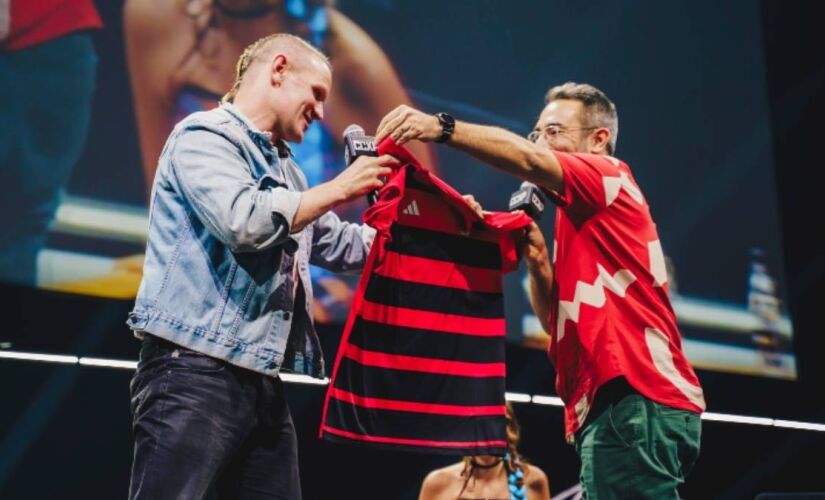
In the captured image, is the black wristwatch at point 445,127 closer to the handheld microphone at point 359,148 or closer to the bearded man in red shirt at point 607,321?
the bearded man in red shirt at point 607,321

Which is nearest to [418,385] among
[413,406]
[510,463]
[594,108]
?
[413,406]

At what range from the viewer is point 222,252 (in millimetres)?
2002

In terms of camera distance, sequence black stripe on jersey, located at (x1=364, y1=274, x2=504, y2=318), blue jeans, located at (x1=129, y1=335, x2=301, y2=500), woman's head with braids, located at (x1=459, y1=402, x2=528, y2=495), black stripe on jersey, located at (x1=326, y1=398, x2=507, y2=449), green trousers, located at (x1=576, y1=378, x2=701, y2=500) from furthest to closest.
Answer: woman's head with braids, located at (x1=459, y1=402, x2=528, y2=495)
black stripe on jersey, located at (x1=364, y1=274, x2=504, y2=318)
black stripe on jersey, located at (x1=326, y1=398, x2=507, y2=449)
green trousers, located at (x1=576, y1=378, x2=701, y2=500)
blue jeans, located at (x1=129, y1=335, x2=301, y2=500)

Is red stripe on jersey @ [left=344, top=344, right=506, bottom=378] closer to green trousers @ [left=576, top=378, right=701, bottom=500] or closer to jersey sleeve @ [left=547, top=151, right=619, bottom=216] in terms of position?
green trousers @ [left=576, top=378, right=701, bottom=500]

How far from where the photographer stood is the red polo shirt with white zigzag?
7.60 feet

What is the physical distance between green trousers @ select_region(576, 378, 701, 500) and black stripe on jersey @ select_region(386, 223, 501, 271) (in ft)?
1.68

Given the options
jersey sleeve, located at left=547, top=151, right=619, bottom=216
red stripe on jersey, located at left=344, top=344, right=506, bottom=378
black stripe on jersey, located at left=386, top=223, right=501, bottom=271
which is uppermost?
jersey sleeve, located at left=547, top=151, right=619, bottom=216

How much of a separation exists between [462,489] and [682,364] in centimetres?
270

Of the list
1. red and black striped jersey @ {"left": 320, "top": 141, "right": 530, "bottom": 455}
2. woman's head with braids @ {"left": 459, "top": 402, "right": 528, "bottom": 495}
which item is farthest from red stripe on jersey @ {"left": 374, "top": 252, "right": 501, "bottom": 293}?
woman's head with braids @ {"left": 459, "top": 402, "right": 528, "bottom": 495}

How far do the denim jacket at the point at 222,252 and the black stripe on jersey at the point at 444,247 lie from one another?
42 cm

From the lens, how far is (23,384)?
4.36 meters

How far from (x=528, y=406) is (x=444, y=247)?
10.4ft

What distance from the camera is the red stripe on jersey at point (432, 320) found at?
2412 millimetres

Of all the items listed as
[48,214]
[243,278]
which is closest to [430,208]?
[243,278]
